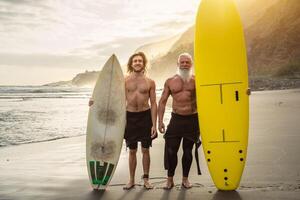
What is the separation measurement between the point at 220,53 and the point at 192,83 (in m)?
0.53

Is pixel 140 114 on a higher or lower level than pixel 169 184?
higher

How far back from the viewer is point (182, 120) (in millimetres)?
4734

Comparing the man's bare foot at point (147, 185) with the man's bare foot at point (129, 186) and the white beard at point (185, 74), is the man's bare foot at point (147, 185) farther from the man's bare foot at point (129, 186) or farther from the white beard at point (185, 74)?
the white beard at point (185, 74)

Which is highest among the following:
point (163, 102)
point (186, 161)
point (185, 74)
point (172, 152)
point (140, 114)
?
point (185, 74)

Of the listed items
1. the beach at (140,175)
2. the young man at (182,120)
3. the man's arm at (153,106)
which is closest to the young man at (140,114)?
the man's arm at (153,106)

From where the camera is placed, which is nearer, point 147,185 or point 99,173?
point 147,185

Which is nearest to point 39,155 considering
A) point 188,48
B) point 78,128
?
point 78,128

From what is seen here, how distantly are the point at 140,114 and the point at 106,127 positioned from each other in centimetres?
58

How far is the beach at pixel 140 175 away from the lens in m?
4.43

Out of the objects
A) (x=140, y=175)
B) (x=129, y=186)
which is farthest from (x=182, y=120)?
(x=140, y=175)

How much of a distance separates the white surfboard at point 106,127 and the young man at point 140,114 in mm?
187

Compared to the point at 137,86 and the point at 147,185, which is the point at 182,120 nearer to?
the point at 137,86

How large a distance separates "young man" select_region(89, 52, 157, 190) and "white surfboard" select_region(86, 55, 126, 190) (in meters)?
0.19

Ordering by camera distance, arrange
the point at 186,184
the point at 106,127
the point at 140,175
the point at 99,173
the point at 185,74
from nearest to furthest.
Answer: the point at 186,184 < the point at 185,74 < the point at 99,173 < the point at 106,127 < the point at 140,175
